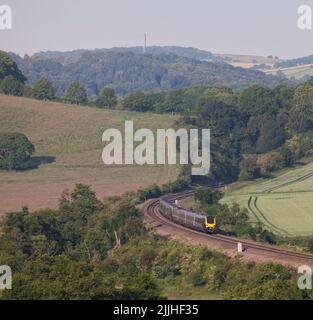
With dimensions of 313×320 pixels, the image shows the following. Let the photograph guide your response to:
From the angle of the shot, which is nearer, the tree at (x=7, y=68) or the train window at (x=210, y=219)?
the train window at (x=210, y=219)

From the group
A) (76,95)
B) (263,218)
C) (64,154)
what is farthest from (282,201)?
(76,95)

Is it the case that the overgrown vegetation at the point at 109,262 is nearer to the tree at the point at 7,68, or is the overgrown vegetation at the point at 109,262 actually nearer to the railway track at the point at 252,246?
the railway track at the point at 252,246

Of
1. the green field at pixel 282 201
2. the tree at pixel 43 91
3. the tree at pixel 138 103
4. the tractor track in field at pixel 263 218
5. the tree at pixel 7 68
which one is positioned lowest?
the green field at pixel 282 201

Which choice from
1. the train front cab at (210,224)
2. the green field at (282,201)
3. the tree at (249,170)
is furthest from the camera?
the tree at (249,170)

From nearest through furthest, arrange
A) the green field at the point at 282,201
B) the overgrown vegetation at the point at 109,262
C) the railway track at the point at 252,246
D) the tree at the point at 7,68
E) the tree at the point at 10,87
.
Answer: the overgrown vegetation at the point at 109,262
the railway track at the point at 252,246
the green field at the point at 282,201
the tree at the point at 10,87
the tree at the point at 7,68

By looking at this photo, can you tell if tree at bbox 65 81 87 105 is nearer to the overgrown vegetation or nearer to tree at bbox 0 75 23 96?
tree at bbox 0 75 23 96

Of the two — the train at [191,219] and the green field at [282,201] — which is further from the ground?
the train at [191,219]

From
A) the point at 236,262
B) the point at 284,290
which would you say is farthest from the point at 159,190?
the point at 284,290

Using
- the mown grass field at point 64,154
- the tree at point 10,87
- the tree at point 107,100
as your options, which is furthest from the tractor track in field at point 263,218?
the tree at point 10,87
